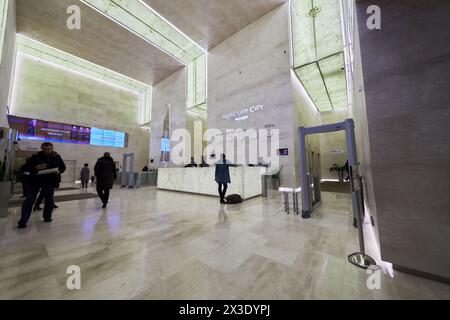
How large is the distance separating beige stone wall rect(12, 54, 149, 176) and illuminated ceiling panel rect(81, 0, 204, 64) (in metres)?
7.57

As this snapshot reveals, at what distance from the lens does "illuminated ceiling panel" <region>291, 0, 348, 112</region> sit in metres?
8.44

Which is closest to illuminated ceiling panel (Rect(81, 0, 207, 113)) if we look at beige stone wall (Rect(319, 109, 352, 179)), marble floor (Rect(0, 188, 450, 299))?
marble floor (Rect(0, 188, 450, 299))

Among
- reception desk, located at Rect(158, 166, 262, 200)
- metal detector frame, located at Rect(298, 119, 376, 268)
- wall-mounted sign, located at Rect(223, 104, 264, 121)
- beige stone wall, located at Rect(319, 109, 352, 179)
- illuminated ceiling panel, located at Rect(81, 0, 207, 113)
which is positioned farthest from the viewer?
beige stone wall, located at Rect(319, 109, 352, 179)

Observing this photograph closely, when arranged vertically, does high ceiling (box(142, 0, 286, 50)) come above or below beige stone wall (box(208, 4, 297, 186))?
above

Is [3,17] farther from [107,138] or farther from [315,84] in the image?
[315,84]

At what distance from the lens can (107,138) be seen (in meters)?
15.8

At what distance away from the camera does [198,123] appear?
15.9 metres

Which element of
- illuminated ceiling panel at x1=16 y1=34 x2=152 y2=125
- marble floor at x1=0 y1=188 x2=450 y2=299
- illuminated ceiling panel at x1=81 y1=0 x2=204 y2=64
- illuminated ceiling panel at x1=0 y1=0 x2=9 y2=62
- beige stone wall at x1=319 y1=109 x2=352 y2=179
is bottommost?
marble floor at x1=0 y1=188 x2=450 y2=299

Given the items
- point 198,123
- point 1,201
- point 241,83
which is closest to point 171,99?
point 198,123

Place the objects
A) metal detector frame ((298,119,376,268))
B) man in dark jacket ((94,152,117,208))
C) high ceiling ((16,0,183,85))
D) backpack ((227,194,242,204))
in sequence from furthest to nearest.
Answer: high ceiling ((16,0,183,85)) < backpack ((227,194,242,204)) < man in dark jacket ((94,152,117,208)) < metal detector frame ((298,119,376,268))

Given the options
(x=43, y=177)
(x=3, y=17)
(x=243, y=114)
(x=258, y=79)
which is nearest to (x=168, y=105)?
(x=243, y=114)

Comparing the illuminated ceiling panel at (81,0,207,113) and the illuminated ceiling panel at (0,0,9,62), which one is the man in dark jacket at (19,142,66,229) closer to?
the illuminated ceiling panel at (0,0,9,62)
